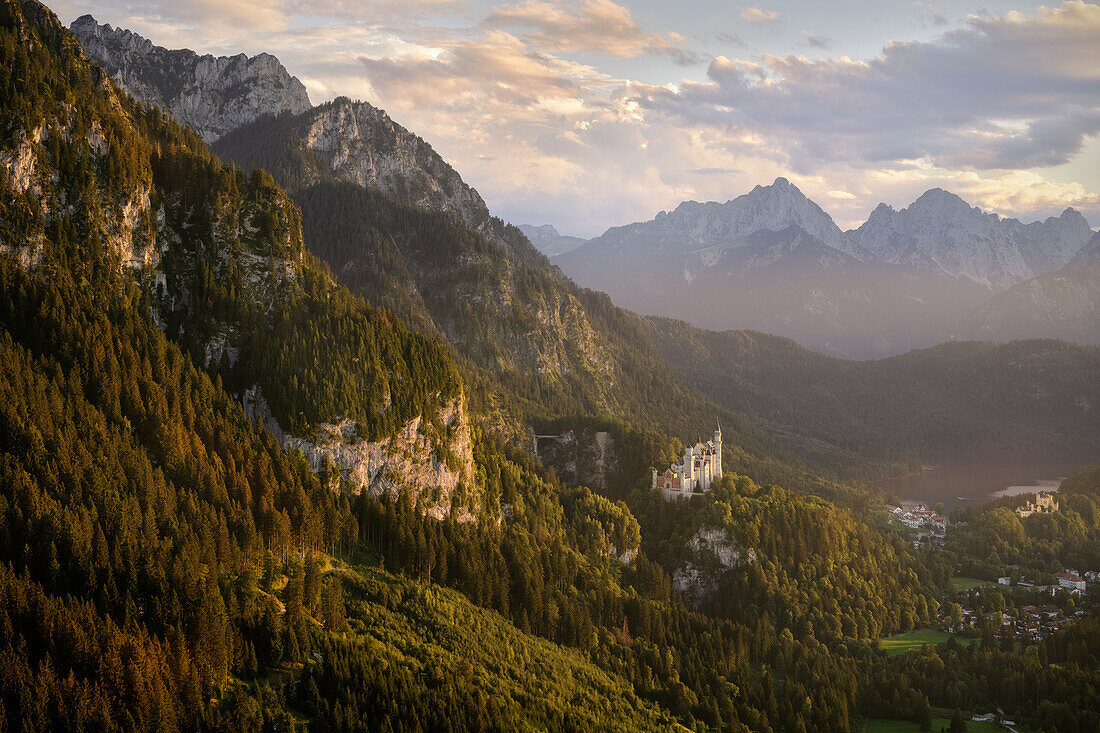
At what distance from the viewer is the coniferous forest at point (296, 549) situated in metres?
75.2

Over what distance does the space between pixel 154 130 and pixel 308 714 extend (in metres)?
117

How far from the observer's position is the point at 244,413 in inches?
4744

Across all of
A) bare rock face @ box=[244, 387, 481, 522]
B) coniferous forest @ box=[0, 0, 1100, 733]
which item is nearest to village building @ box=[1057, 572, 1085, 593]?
coniferous forest @ box=[0, 0, 1100, 733]

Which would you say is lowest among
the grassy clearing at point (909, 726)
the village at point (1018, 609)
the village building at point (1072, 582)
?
the grassy clearing at point (909, 726)

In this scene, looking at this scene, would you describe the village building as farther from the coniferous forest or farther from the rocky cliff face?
the rocky cliff face

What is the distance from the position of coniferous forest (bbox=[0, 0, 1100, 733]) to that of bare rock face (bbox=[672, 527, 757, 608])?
54 cm

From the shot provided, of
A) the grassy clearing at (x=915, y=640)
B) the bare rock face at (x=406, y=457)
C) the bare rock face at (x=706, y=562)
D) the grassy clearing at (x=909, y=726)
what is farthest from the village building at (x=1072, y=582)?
the bare rock face at (x=406, y=457)

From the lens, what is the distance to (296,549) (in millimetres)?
102938

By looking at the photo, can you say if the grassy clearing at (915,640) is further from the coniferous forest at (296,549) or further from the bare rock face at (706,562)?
the bare rock face at (706,562)

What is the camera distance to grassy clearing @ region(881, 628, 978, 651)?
14600 cm

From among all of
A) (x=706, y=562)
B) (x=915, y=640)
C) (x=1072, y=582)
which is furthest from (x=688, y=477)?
(x=1072, y=582)

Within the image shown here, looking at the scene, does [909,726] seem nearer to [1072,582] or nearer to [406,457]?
[1072,582]

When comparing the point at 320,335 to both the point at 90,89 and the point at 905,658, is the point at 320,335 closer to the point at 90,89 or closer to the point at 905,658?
the point at 90,89

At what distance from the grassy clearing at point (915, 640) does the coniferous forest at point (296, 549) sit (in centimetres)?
236
